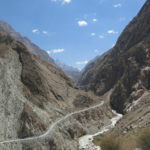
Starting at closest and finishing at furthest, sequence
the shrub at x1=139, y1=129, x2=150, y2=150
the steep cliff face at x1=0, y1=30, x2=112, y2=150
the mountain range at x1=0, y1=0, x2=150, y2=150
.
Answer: the shrub at x1=139, y1=129, x2=150, y2=150
the mountain range at x1=0, y1=0, x2=150, y2=150
the steep cliff face at x1=0, y1=30, x2=112, y2=150

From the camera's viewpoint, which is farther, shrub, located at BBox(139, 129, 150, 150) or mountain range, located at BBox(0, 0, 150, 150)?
mountain range, located at BBox(0, 0, 150, 150)

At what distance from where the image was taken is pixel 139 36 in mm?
112000

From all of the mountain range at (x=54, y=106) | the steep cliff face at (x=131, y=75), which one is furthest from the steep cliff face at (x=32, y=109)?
the steep cliff face at (x=131, y=75)

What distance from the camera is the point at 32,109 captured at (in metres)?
40.9

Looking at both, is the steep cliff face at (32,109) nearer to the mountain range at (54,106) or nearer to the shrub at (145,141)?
the mountain range at (54,106)

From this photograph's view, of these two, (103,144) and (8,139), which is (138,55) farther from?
(103,144)

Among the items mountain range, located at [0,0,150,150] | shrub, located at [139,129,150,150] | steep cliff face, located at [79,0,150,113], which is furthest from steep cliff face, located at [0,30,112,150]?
shrub, located at [139,129,150,150]

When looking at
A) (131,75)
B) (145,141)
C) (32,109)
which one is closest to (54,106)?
(32,109)

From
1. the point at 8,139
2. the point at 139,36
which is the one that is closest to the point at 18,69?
the point at 8,139

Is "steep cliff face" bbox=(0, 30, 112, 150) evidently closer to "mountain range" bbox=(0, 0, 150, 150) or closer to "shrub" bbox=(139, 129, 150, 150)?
"mountain range" bbox=(0, 0, 150, 150)

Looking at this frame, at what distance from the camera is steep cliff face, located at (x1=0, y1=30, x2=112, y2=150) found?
114ft

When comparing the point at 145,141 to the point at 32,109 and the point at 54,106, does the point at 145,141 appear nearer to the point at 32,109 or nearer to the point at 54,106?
the point at 32,109

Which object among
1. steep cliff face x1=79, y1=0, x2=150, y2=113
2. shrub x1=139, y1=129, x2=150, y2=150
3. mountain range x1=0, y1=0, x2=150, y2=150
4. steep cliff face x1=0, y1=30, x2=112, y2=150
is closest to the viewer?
shrub x1=139, y1=129, x2=150, y2=150

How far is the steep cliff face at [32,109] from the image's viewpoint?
34.6m
